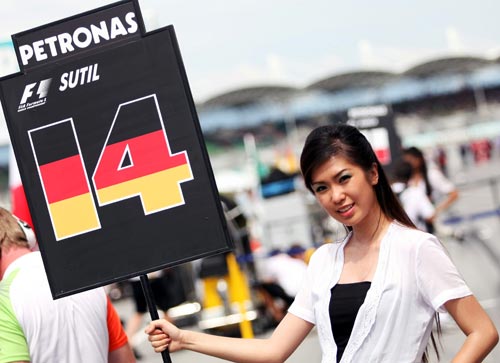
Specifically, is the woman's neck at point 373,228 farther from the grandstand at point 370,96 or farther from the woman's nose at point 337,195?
the grandstand at point 370,96

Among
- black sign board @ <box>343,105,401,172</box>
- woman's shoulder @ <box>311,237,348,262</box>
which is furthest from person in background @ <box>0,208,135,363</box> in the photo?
black sign board @ <box>343,105,401,172</box>

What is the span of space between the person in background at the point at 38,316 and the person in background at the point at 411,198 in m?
5.69

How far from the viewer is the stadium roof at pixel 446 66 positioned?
2871 cm

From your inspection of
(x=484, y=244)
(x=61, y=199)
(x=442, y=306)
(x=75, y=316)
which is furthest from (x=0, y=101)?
(x=484, y=244)

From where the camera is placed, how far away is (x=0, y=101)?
3.21 m

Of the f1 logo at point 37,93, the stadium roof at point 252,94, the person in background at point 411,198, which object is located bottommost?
the person in background at point 411,198

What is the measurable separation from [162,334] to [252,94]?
19.1 meters

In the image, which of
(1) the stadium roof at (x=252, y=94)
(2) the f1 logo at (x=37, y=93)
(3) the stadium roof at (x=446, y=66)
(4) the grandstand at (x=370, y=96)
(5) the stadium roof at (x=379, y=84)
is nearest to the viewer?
(2) the f1 logo at (x=37, y=93)

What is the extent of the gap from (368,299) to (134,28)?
3.63 feet

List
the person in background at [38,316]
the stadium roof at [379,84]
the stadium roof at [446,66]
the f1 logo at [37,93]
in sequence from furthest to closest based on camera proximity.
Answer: the stadium roof at [446,66]
the stadium roof at [379,84]
the person in background at [38,316]
the f1 logo at [37,93]

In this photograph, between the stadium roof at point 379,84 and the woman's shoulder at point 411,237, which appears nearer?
the woman's shoulder at point 411,237

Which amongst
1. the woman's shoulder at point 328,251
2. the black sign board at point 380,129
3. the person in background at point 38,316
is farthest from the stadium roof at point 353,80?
the woman's shoulder at point 328,251

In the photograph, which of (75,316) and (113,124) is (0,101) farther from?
(75,316)

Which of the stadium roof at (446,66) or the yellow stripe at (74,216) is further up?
the stadium roof at (446,66)
